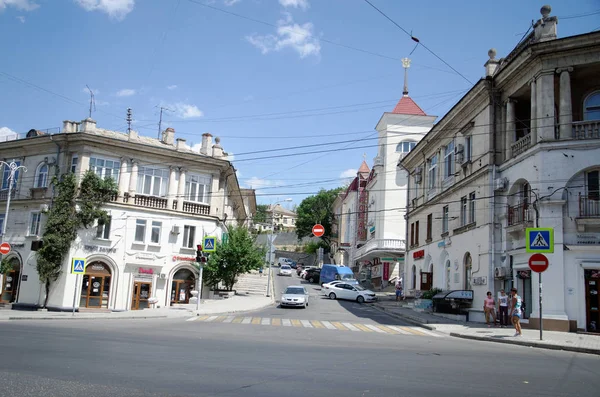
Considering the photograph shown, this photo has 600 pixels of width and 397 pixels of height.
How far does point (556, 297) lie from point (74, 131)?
103 feet

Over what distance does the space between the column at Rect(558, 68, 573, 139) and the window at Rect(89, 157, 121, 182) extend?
89.2 feet

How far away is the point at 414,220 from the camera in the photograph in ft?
134

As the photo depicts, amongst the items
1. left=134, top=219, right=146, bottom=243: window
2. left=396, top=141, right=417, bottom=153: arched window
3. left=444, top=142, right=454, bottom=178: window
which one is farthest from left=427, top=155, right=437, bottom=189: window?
left=134, top=219, right=146, bottom=243: window

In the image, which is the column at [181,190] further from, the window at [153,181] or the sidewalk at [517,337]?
the sidewalk at [517,337]

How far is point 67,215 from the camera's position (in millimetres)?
33406

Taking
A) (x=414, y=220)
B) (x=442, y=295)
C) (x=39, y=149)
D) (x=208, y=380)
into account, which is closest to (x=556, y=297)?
(x=442, y=295)

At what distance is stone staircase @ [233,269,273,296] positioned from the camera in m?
42.7

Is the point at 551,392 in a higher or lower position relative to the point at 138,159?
lower

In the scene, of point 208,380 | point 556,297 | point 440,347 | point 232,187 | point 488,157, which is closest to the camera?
point 208,380

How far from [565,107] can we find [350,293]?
71.0 ft

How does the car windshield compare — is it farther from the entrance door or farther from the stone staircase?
the entrance door

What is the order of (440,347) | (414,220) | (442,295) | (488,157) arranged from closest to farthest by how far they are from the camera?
(440,347) < (488,157) < (442,295) < (414,220)

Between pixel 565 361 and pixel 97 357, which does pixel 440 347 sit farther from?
pixel 97 357

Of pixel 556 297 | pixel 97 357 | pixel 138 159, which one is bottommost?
pixel 97 357
